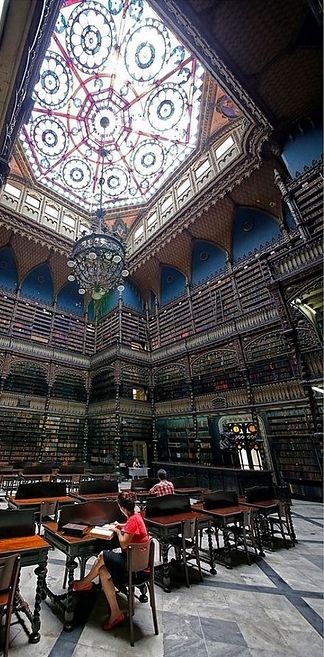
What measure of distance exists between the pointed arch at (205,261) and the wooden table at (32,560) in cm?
1122

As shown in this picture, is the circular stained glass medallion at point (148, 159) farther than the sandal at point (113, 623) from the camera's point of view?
Yes

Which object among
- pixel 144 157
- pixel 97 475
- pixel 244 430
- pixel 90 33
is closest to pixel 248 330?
pixel 244 430

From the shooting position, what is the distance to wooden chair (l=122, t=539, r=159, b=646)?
2074 mm

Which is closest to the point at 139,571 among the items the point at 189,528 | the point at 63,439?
the point at 189,528

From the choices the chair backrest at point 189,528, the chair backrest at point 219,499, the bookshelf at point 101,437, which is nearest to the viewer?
the chair backrest at point 189,528

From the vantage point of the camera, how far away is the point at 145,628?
2.11 meters

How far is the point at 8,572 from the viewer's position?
1.70 metres

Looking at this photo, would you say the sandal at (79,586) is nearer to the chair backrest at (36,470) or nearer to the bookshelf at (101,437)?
the chair backrest at (36,470)

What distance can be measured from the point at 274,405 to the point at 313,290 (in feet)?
15.5

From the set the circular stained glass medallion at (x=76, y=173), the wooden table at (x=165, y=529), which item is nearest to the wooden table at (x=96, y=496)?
the wooden table at (x=165, y=529)

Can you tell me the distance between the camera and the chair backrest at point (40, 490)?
13.4 feet

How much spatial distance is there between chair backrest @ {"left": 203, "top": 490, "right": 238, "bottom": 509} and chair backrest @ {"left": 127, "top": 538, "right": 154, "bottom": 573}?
1.49 metres

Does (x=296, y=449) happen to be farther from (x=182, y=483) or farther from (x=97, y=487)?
(x=97, y=487)

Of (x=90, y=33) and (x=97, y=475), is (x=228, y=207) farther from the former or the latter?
(x=97, y=475)
